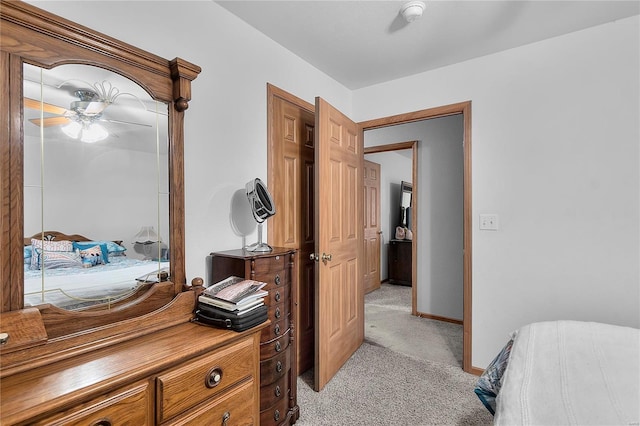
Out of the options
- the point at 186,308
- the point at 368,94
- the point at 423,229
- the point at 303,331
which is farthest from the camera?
the point at 423,229

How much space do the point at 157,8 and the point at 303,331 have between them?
227 centimetres

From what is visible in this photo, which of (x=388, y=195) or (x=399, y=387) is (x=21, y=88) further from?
(x=388, y=195)

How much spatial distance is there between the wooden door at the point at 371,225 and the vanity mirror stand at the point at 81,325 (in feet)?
12.4

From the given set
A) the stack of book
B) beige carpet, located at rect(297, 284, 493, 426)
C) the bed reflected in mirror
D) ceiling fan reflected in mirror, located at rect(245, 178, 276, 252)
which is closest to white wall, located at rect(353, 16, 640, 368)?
beige carpet, located at rect(297, 284, 493, 426)

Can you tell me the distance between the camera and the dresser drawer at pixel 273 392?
1688 mm

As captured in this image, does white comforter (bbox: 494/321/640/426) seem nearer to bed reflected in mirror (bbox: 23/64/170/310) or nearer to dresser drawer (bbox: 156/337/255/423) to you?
dresser drawer (bbox: 156/337/255/423)

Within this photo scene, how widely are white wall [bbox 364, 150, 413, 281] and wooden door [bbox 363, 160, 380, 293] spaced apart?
0.17 metres

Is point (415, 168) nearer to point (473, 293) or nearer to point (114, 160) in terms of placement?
point (473, 293)

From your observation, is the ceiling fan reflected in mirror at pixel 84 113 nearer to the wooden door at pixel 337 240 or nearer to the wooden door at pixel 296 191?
the wooden door at pixel 296 191

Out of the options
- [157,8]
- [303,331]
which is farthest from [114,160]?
[303,331]

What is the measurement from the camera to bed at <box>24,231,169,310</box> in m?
1.13

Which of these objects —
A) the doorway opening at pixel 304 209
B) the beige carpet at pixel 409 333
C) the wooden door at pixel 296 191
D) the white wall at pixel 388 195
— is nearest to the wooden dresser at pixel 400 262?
the white wall at pixel 388 195

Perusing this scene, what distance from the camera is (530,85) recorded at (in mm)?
2322

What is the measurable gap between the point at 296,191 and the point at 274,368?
126 centimetres
